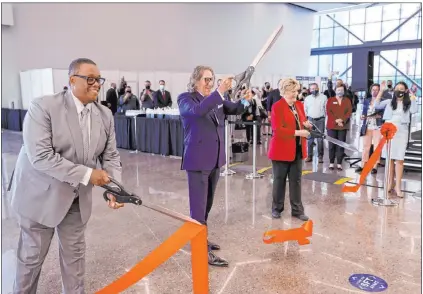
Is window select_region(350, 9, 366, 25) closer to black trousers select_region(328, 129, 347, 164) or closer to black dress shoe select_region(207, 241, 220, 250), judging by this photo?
black trousers select_region(328, 129, 347, 164)

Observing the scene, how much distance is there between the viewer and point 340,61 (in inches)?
1091

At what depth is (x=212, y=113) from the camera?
302 cm

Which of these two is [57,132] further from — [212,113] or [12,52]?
[12,52]

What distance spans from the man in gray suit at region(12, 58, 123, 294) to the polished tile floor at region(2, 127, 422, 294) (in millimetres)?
760

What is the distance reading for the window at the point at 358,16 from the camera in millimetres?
26984

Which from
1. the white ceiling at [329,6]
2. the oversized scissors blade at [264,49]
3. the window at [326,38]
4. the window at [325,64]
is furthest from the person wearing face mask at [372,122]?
the window at [326,38]

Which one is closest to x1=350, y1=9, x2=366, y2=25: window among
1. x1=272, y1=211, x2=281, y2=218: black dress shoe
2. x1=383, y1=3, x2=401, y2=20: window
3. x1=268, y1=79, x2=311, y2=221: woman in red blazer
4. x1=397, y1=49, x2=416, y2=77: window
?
x1=383, y1=3, x2=401, y2=20: window

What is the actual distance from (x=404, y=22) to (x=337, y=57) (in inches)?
184

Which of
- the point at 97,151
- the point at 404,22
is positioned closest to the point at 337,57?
the point at 404,22

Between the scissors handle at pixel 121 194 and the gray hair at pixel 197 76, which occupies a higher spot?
the gray hair at pixel 197 76

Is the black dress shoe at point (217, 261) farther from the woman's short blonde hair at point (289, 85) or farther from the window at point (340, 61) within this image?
the window at point (340, 61)

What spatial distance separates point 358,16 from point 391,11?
2320 millimetres

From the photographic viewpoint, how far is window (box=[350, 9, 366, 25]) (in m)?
27.0

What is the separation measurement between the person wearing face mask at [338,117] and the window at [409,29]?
21470mm
